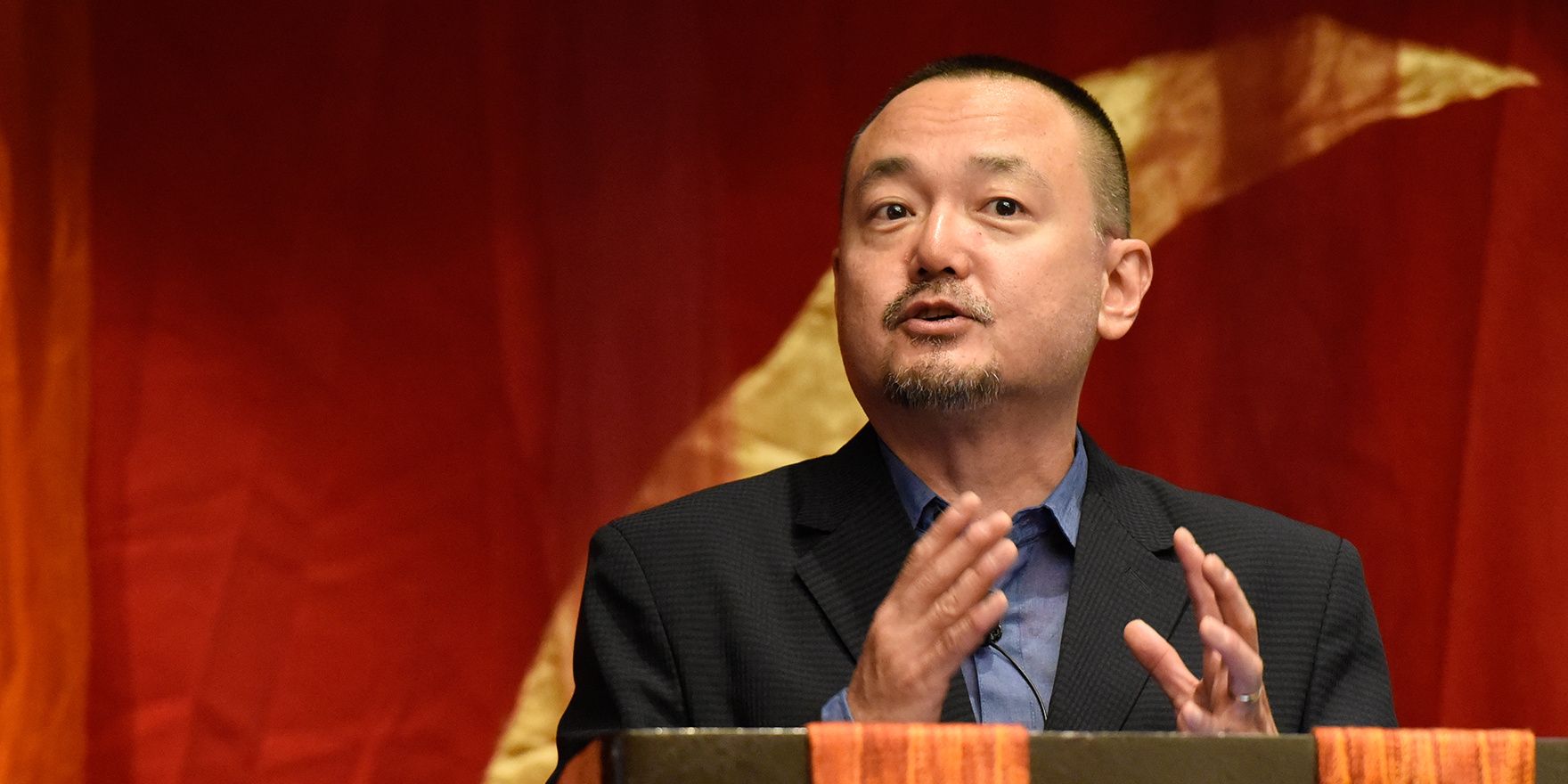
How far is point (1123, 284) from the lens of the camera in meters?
1.55

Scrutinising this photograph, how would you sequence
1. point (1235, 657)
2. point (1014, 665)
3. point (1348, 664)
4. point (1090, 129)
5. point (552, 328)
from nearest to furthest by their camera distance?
point (1235, 657) < point (1014, 665) < point (1348, 664) < point (1090, 129) < point (552, 328)

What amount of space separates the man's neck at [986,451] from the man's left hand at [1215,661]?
14.4 inches

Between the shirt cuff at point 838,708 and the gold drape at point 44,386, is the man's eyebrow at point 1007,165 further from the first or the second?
the gold drape at point 44,386

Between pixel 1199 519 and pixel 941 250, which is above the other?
pixel 941 250

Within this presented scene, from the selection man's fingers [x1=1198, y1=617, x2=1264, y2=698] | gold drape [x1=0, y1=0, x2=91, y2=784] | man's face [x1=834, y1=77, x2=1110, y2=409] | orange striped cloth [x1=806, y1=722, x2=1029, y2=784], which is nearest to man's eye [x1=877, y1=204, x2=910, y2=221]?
man's face [x1=834, y1=77, x2=1110, y2=409]

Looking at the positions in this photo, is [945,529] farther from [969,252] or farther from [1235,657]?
[969,252]

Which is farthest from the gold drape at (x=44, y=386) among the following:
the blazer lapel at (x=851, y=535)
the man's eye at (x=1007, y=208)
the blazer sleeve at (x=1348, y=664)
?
the blazer sleeve at (x=1348, y=664)

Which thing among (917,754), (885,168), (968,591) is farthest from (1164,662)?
(885,168)

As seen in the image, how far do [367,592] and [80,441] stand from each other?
0.38 metres

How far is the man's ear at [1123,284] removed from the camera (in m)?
1.53

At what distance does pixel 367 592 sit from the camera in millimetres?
1843

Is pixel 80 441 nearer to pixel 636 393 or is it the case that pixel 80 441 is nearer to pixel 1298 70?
pixel 636 393

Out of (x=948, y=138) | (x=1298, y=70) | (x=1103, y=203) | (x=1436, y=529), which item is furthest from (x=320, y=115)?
(x=1436, y=529)

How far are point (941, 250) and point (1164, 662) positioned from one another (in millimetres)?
468
